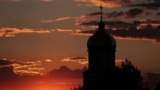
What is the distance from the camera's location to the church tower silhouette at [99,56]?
395 ft

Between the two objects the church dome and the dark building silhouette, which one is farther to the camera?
the church dome

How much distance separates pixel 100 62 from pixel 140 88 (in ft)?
30.2

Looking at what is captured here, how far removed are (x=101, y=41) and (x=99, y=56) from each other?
5.56ft

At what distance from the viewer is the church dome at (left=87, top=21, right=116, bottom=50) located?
122 meters

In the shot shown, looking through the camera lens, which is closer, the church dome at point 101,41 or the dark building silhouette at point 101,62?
the dark building silhouette at point 101,62

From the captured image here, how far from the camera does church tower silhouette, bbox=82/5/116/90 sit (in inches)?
4742

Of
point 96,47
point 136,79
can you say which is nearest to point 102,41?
point 96,47

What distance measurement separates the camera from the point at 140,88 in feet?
372

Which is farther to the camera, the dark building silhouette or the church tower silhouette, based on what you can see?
the church tower silhouette

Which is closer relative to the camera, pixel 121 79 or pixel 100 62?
pixel 121 79

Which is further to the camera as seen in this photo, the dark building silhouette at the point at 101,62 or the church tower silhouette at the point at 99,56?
the church tower silhouette at the point at 99,56

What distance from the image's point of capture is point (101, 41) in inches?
4811

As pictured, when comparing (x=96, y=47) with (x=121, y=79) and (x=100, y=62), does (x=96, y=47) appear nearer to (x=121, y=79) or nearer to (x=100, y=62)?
(x=100, y=62)

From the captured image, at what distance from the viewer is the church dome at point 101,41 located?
122 m
